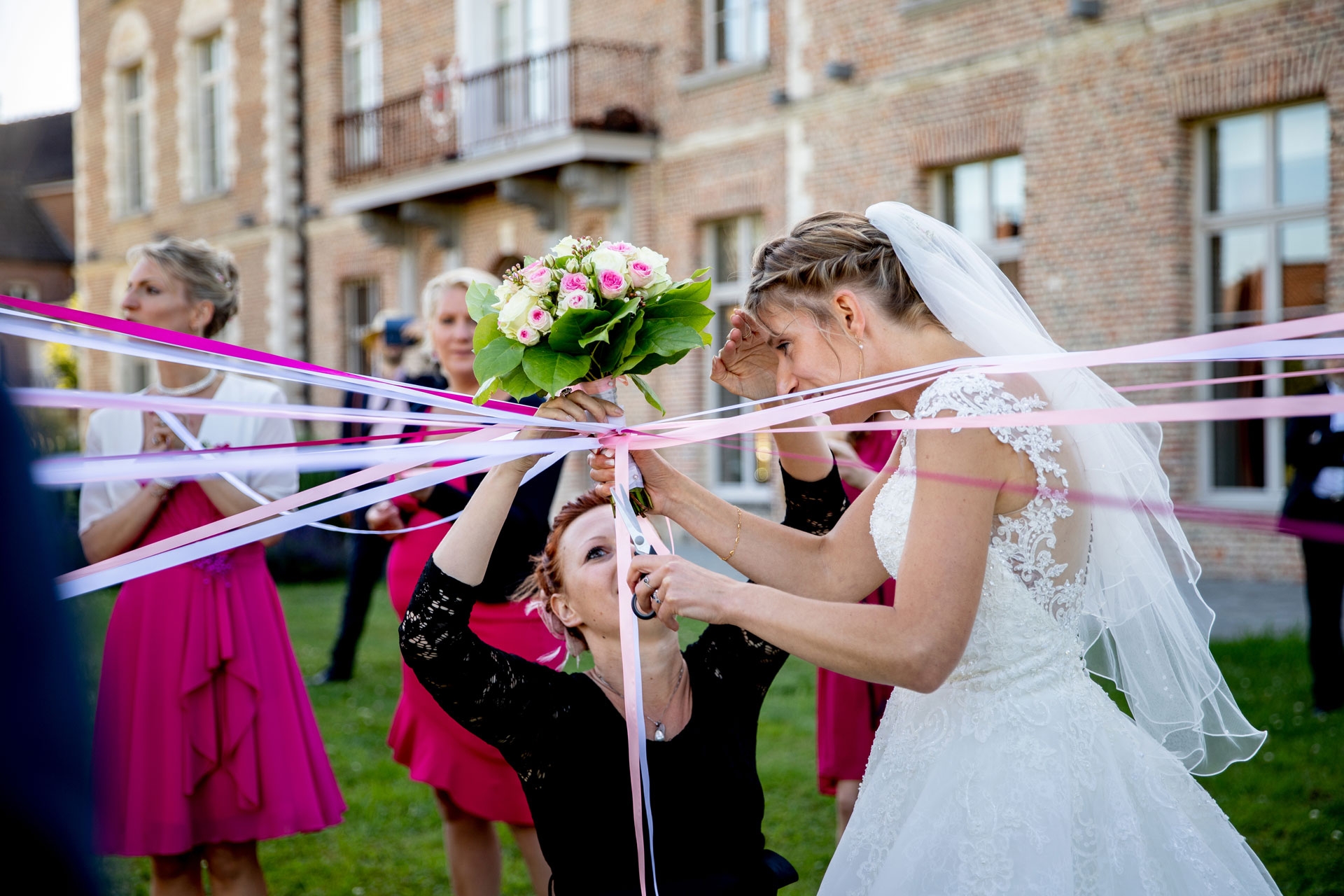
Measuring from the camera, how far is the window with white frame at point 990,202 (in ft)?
37.4

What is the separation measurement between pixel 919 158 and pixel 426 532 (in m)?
8.92

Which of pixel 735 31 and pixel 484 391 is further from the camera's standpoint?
pixel 735 31

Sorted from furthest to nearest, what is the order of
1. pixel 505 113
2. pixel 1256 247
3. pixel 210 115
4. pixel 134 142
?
pixel 134 142 < pixel 210 115 < pixel 505 113 < pixel 1256 247

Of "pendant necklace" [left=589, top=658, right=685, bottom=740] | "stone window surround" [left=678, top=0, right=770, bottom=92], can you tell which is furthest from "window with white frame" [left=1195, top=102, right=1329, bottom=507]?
"pendant necklace" [left=589, top=658, right=685, bottom=740]

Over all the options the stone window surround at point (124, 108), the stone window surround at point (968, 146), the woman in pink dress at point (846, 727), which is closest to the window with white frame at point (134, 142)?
the stone window surround at point (124, 108)

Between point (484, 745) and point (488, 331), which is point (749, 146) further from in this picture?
point (488, 331)

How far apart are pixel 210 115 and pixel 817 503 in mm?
22496

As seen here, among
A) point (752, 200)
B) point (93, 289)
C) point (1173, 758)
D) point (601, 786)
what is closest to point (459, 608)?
point (601, 786)

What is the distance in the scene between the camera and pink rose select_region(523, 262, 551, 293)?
2.35 m

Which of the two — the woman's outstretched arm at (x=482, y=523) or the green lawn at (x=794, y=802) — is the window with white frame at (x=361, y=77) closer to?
the green lawn at (x=794, y=802)

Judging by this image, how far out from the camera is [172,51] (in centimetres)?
2244

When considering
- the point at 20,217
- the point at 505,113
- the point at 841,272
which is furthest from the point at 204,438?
the point at 505,113

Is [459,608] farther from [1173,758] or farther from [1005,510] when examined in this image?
[1173,758]

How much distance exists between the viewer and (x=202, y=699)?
3.35 m
